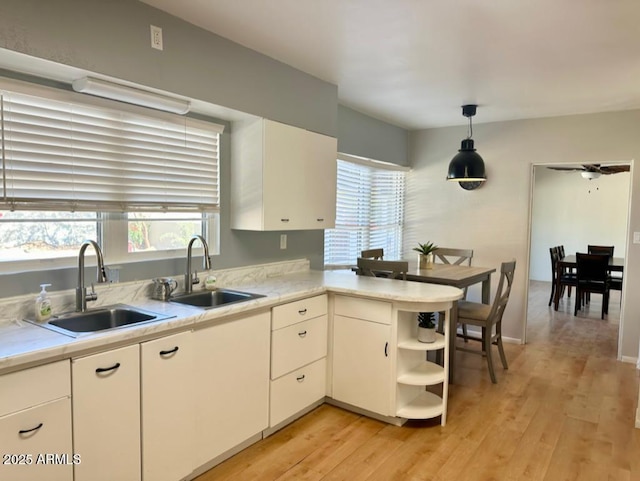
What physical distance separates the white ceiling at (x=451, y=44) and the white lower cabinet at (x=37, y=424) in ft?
6.09

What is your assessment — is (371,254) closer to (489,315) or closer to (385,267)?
(385,267)

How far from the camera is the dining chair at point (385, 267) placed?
3.52 meters

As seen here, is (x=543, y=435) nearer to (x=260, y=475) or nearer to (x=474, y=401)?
(x=474, y=401)

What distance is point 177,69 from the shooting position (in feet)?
A: 8.18

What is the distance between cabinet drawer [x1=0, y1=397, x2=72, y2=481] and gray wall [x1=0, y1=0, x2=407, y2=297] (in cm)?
70

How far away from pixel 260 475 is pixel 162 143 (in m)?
1.95

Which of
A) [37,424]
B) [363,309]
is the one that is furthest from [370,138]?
[37,424]

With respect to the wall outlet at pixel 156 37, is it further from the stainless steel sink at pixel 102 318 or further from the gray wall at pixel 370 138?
the gray wall at pixel 370 138

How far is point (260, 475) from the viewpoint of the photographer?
7.79 ft

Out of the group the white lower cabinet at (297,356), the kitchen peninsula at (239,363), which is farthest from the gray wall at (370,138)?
the white lower cabinet at (297,356)

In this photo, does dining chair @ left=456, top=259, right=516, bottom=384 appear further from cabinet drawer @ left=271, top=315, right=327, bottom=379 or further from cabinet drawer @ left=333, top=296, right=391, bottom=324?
cabinet drawer @ left=271, top=315, right=327, bottom=379


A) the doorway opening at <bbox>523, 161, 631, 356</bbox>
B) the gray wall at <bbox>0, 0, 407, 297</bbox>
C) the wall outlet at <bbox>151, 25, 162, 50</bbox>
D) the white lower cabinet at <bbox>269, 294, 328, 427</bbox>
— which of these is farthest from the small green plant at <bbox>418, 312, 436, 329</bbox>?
the doorway opening at <bbox>523, 161, 631, 356</bbox>

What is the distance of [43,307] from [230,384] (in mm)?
995

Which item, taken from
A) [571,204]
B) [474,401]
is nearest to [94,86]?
[474,401]
